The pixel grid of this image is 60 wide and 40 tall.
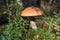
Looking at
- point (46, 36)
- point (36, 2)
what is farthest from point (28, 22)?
point (36, 2)

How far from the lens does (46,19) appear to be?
4.73 m

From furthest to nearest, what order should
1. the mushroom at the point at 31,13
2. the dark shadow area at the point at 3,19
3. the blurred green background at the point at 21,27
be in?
the dark shadow area at the point at 3,19 < the mushroom at the point at 31,13 < the blurred green background at the point at 21,27

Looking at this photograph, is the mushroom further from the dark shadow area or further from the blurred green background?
the dark shadow area

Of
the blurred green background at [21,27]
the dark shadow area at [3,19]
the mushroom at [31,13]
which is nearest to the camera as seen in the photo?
the blurred green background at [21,27]

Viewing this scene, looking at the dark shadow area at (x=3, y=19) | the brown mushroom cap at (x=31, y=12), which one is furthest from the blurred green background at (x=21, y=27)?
the brown mushroom cap at (x=31, y=12)

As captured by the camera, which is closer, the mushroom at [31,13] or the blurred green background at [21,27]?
the blurred green background at [21,27]

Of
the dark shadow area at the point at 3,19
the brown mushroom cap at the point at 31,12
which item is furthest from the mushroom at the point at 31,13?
the dark shadow area at the point at 3,19

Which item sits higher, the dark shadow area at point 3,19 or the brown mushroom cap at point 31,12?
the brown mushroom cap at point 31,12

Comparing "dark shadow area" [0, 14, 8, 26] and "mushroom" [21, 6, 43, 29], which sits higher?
"mushroom" [21, 6, 43, 29]

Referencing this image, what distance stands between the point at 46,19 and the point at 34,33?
0.84m

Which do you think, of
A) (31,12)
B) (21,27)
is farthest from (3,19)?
(31,12)

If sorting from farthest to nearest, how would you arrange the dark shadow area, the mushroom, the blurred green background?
the dark shadow area → the mushroom → the blurred green background

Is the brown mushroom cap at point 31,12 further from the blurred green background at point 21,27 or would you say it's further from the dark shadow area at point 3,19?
the dark shadow area at point 3,19

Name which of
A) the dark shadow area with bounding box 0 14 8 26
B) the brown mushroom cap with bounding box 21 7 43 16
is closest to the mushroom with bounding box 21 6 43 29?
the brown mushroom cap with bounding box 21 7 43 16
